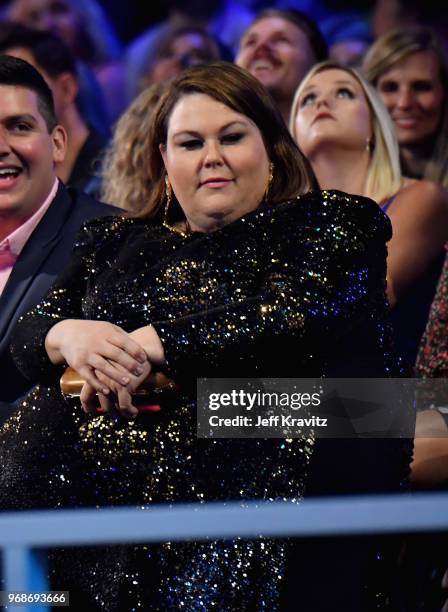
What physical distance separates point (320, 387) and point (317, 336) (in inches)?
3.6

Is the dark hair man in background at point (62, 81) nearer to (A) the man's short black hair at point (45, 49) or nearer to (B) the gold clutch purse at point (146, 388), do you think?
(A) the man's short black hair at point (45, 49)

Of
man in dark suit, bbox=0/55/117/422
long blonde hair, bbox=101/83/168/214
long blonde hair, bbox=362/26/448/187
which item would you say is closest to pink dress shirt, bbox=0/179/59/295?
man in dark suit, bbox=0/55/117/422

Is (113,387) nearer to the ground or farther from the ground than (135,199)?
nearer to the ground

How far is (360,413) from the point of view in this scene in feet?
6.08

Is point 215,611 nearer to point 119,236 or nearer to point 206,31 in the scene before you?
point 119,236

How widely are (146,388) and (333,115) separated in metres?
1.69

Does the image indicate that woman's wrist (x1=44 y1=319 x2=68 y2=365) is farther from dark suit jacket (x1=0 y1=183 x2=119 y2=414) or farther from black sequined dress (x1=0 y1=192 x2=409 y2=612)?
dark suit jacket (x1=0 y1=183 x2=119 y2=414)

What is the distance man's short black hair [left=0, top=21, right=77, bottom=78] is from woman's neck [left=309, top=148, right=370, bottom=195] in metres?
1.14

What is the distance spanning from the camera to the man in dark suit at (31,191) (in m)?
2.54

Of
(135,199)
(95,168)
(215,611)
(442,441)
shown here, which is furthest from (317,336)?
(95,168)

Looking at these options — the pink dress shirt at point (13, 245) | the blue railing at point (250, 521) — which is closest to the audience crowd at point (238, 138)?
the pink dress shirt at point (13, 245)

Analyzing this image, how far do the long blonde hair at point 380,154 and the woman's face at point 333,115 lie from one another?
18 mm

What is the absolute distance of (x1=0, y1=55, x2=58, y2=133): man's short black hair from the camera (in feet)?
8.59

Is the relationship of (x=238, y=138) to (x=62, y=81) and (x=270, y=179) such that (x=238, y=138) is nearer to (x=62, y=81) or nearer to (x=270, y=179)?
(x=270, y=179)
